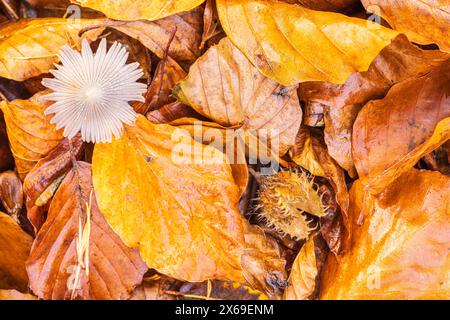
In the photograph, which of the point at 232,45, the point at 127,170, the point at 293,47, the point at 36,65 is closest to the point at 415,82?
the point at 293,47

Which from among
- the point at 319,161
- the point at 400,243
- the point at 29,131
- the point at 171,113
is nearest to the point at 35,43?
the point at 29,131

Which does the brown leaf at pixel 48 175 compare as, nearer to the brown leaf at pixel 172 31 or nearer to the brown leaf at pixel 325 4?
the brown leaf at pixel 172 31

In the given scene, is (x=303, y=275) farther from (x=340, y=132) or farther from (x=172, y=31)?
(x=172, y=31)

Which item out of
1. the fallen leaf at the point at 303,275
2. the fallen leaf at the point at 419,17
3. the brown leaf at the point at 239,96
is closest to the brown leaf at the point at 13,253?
the brown leaf at the point at 239,96

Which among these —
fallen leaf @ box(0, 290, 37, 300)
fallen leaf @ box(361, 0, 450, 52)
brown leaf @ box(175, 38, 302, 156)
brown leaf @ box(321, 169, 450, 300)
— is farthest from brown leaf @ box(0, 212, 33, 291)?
fallen leaf @ box(361, 0, 450, 52)
